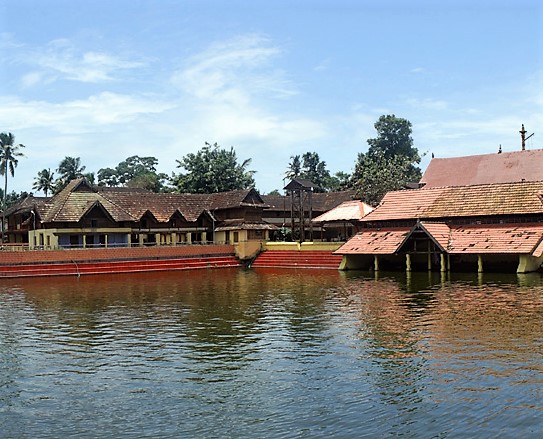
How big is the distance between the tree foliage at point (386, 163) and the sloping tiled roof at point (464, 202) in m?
12.6

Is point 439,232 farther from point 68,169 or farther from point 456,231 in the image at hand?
point 68,169

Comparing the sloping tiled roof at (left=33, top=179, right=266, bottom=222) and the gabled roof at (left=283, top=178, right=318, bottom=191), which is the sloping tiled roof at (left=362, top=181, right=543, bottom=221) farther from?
the sloping tiled roof at (left=33, top=179, right=266, bottom=222)

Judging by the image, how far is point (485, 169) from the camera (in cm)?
4731

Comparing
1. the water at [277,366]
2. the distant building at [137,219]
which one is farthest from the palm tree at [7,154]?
the water at [277,366]

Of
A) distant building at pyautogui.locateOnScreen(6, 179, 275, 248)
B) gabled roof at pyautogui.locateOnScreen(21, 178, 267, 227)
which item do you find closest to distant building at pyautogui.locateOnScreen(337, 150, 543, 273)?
distant building at pyautogui.locateOnScreen(6, 179, 275, 248)

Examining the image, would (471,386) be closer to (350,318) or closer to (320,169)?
(350,318)

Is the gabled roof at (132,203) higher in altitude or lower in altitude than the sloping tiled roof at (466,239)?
higher

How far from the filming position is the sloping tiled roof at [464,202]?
3522cm

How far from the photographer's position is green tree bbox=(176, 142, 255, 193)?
62375mm

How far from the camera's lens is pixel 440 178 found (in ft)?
161

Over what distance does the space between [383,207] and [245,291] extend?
50.9 feet

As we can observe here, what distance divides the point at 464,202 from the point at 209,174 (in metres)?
29.8

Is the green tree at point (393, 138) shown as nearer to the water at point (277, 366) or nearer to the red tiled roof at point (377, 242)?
the red tiled roof at point (377, 242)

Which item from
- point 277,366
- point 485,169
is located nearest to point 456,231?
point 485,169
